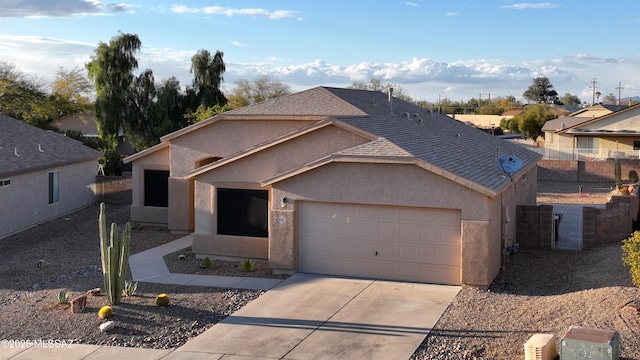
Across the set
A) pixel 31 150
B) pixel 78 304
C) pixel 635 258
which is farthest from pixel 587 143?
pixel 78 304

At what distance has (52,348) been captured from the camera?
13.0 meters

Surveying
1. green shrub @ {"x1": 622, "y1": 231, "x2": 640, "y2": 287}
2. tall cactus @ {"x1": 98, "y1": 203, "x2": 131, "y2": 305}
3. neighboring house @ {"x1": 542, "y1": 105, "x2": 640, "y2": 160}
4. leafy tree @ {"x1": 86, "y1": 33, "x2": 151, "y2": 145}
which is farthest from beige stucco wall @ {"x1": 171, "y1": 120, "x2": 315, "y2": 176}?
neighboring house @ {"x1": 542, "y1": 105, "x2": 640, "y2": 160}

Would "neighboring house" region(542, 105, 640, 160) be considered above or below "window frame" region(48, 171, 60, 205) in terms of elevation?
Answer: above

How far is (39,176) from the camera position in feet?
91.4

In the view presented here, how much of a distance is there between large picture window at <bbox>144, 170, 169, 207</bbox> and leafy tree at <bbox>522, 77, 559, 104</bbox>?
416 feet

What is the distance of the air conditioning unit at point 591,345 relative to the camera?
35.0 ft

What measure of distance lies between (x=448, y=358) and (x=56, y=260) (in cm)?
1331

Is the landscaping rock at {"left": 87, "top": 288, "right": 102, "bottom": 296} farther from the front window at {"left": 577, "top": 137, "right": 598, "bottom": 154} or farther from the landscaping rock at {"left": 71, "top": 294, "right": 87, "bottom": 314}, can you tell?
the front window at {"left": 577, "top": 137, "right": 598, "bottom": 154}

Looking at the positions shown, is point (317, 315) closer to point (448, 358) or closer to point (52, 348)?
point (448, 358)

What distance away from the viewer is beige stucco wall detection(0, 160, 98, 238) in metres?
25.3

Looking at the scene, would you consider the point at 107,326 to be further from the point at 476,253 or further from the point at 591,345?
the point at 591,345

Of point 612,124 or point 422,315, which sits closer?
point 422,315

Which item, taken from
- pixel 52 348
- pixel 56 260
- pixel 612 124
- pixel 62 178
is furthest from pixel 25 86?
pixel 52 348

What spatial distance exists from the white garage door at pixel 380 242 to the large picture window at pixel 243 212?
176cm
